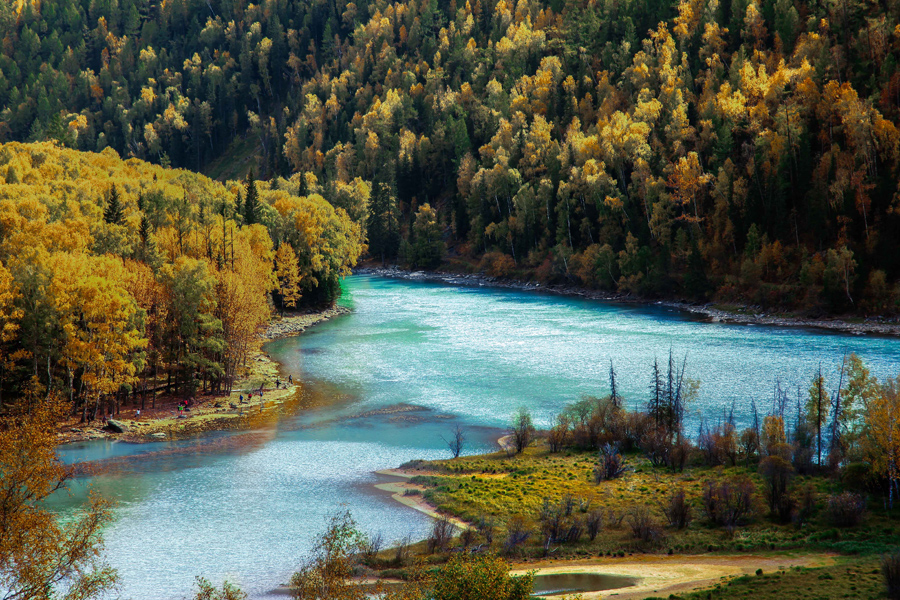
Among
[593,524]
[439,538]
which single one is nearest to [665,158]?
[593,524]

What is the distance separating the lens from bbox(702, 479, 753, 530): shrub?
39.1 meters

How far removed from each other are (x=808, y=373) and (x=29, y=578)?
2417 inches

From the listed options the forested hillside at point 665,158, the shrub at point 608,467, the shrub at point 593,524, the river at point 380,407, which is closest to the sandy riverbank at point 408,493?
the river at point 380,407

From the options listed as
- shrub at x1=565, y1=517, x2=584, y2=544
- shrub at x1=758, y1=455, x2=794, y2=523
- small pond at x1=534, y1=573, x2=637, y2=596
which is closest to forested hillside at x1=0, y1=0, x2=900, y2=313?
shrub at x1=758, y1=455, x2=794, y2=523

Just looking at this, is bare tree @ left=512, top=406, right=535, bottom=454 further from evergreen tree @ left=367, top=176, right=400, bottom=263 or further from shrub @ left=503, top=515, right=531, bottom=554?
evergreen tree @ left=367, top=176, right=400, bottom=263

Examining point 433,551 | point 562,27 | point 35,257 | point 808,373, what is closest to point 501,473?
point 433,551

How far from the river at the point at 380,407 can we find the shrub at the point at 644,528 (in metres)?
11.0

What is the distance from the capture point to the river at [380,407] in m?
39.0

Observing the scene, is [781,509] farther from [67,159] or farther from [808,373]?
[67,159]

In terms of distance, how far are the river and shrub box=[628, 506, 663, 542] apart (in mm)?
11028

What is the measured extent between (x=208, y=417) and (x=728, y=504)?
41.2m

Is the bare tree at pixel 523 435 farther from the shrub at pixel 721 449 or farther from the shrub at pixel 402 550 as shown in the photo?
the shrub at pixel 402 550

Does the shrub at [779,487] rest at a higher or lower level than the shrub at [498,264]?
lower

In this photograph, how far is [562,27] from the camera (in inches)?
7352
